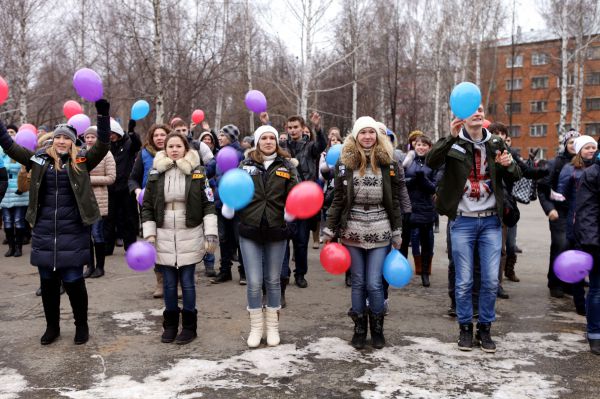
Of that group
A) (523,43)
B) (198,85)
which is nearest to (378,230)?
(198,85)

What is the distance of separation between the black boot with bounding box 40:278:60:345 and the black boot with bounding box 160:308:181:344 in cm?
96

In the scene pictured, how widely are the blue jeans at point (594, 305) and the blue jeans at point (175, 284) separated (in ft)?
11.7

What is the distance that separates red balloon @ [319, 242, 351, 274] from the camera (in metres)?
4.64

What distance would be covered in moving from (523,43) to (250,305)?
5762 cm

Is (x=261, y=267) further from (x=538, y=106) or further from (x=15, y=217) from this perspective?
(x=538, y=106)

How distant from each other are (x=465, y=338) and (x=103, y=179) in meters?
5.18

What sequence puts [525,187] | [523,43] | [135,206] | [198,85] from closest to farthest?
[525,187]
[135,206]
[198,85]
[523,43]

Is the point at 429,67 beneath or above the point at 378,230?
above

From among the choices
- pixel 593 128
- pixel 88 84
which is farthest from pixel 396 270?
pixel 593 128

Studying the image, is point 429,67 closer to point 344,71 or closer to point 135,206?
point 344,71

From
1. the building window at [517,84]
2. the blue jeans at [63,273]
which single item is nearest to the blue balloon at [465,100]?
the blue jeans at [63,273]

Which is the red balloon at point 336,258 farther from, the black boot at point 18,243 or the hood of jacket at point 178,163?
the black boot at point 18,243

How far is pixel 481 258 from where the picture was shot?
470cm

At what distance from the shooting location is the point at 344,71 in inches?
1368
